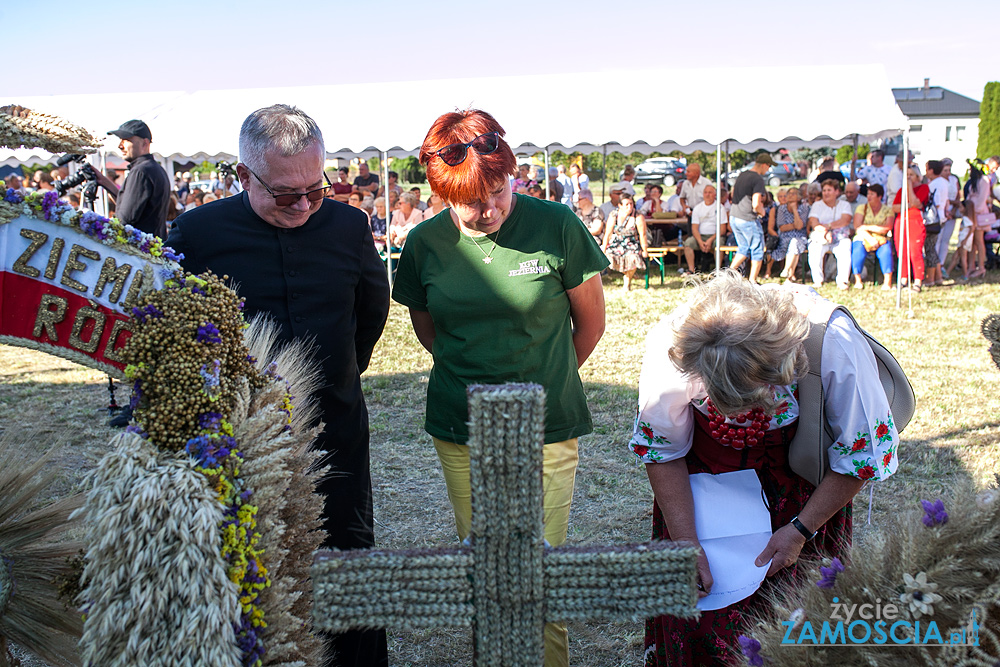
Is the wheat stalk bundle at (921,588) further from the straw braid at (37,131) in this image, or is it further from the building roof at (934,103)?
the building roof at (934,103)

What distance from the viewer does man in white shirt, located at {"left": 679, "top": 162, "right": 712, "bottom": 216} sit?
13.3m

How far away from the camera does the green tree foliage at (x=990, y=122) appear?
33094 millimetres

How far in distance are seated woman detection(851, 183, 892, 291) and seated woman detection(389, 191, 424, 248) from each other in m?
6.41

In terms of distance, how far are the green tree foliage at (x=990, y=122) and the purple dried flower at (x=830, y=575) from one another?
1491 inches

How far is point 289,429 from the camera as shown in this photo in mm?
1464

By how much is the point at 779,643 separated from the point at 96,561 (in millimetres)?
1167

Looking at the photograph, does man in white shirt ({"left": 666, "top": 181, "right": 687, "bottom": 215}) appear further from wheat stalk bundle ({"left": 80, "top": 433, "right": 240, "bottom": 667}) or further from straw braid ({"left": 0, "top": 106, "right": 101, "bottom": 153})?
wheat stalk bundle ({"left": 80, "top": 433, "right": 240, "bottom": 667})

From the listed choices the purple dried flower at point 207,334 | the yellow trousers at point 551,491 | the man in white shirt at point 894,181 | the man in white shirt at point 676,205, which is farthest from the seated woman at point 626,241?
A: the purple dried flower at point 207,334

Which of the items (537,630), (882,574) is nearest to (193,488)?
(537,630)

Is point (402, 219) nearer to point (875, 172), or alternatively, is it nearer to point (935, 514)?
point (875, 172)

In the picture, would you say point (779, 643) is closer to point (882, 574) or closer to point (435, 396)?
point (882, 574)

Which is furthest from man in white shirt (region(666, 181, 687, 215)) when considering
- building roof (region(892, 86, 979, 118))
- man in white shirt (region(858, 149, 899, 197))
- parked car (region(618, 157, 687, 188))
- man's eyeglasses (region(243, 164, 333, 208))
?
building roof (region(892, 86, 979, 118))

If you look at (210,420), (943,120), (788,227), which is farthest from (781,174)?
(210,420)

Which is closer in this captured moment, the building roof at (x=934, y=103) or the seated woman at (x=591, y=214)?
the seated woman at (x=591, y=214)
